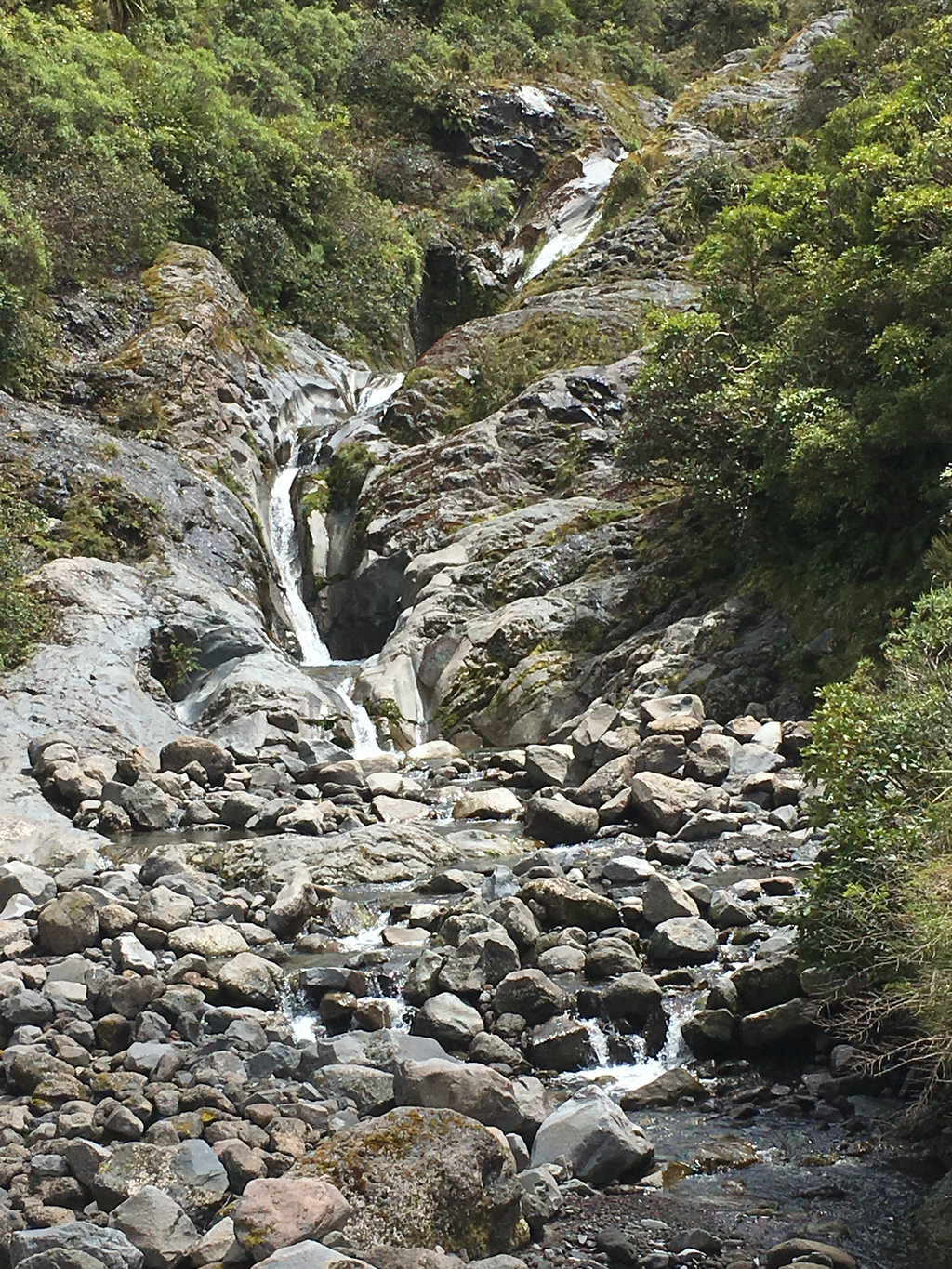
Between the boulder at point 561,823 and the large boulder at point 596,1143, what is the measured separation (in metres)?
6.05

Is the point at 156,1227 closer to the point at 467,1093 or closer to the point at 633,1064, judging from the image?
the point at 467,1093

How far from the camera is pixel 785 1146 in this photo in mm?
6875

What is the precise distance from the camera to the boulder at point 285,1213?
5391 mm

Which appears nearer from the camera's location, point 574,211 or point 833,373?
point 833,373

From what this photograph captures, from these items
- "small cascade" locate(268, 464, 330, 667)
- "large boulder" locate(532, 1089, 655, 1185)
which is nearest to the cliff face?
"small cascade" locate(268, 464, 330, 667)

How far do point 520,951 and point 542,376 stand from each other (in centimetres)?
1937

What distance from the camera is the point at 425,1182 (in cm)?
569

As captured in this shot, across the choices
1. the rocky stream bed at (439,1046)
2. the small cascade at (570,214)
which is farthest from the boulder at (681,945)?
the small cascade at (570,214)

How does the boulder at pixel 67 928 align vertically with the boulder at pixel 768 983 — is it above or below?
below

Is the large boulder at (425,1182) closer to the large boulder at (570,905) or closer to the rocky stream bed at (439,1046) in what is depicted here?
the rocky stream bed at (439,1046)

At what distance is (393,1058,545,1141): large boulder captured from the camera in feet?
22.0

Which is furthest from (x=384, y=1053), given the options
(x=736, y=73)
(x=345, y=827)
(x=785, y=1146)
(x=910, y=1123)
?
(x=736, y=73)

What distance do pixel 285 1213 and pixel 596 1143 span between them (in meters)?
1.90

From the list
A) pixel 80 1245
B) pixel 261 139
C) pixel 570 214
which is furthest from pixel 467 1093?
pixel 570 214
